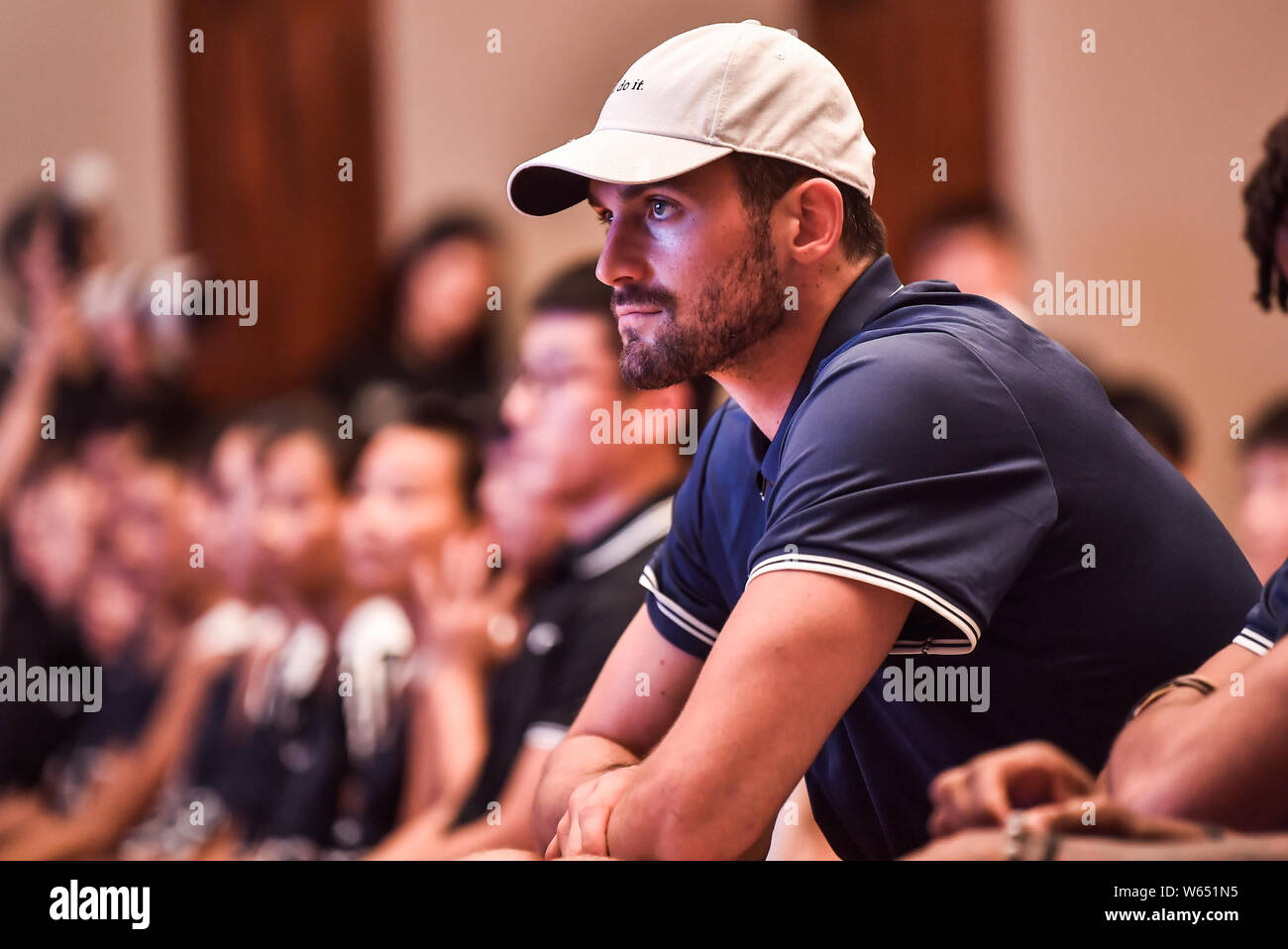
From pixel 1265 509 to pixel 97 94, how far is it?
9.25 feet

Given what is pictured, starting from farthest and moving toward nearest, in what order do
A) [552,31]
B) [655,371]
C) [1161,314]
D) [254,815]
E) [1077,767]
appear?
[552,31], [1161,314], [254,815], [655,371], [1077,767]

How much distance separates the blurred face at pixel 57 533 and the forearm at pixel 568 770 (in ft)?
7.06

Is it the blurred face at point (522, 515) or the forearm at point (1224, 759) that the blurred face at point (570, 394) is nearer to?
the blurred face at point (522, 515)

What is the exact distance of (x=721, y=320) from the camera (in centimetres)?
116

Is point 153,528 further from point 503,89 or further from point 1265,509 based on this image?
point 1265,509

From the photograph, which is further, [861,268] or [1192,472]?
[1192,472]

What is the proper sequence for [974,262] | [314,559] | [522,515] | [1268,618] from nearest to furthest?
[1268,618], [522,515], [974,262], [314,559]

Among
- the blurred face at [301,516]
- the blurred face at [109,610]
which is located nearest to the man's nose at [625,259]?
the blurred face at [301,516]

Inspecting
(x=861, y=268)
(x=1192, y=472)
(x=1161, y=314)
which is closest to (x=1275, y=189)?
(x=861, y=268)

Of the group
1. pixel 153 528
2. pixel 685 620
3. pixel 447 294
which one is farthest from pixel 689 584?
pixel 153 528

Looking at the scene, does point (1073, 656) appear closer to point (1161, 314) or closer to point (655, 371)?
point (655, 371)
